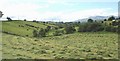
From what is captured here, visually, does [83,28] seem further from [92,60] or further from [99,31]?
[92,60]

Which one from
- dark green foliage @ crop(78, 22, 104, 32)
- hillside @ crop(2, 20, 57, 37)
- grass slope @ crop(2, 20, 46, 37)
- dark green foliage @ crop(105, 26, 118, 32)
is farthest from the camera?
dark green foliage @ crop(78, 22, 104, 32)

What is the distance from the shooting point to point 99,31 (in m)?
124

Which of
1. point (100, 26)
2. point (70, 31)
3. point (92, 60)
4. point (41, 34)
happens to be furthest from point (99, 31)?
point (92, 60)

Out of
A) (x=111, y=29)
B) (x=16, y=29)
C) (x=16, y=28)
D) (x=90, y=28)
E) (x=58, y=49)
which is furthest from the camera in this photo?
(x=16, y=28)

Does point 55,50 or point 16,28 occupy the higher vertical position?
point 16,28

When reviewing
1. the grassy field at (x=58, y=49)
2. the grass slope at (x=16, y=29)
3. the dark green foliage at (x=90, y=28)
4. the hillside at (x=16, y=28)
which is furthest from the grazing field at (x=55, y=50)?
the dark green foliage at (x=90, y=28)

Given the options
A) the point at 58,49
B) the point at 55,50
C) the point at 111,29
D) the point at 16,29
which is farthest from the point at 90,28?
the point at 55,50

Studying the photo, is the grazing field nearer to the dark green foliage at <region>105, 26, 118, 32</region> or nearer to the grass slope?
the dark green foliage at <region>105, 26, 118, 32</region>

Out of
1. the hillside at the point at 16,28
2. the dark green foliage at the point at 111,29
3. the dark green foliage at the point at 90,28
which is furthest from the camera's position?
the dark green foliage at the point at 90,28

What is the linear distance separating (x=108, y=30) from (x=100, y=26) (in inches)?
278

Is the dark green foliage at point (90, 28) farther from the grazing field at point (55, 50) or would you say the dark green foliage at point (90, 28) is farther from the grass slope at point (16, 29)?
the grazing field at point (55, 50)

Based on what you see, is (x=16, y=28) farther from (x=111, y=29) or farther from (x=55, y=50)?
(x=55, y=50)

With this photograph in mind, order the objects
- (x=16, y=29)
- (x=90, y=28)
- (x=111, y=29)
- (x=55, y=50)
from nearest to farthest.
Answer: (x=55, y=50)
(x=111, y=29)
(x=90, y=28)
(x=16, y=29)

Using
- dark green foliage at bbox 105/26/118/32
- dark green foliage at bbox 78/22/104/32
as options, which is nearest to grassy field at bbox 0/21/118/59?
dark green foliage at bbox 105/26/118/32
